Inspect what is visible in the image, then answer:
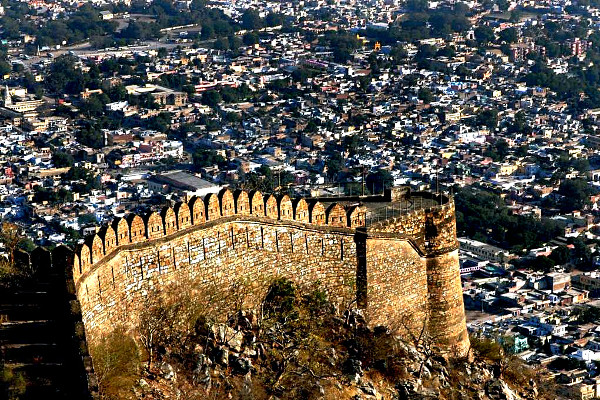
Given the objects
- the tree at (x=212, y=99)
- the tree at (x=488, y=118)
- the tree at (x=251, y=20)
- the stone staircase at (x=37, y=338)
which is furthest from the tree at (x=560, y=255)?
the tree at (x=251, y=20)

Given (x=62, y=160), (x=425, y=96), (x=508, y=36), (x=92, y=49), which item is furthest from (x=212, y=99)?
(x=508, y=36)

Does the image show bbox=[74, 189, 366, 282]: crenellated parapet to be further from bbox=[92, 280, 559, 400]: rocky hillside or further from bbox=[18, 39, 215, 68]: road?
bbox=[18, 39, 215, 68]: road

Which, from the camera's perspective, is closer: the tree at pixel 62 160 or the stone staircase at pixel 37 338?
the stone staircase at pixel 37 338

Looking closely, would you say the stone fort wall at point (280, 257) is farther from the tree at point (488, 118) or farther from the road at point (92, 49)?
the road at point (92, 49)

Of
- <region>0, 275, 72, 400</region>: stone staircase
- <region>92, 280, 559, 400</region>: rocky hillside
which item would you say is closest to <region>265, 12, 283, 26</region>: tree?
<region>92, 280, 559, 400</region>: rocky hillside

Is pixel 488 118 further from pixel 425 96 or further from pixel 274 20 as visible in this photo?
pixel 274 20

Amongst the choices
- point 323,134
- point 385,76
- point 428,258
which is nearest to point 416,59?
point 385,76
